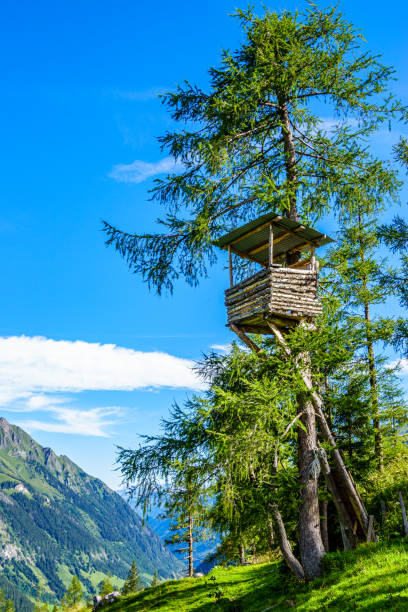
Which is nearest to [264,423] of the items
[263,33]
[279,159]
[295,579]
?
[295,579]

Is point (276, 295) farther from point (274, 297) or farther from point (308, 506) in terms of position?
point (308, 506)

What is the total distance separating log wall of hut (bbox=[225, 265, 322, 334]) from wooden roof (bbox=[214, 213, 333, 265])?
4.50 ft

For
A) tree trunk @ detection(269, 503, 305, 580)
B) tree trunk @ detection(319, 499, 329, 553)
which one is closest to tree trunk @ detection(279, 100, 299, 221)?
tree trunk @ detection(269, 503, 305, 580)

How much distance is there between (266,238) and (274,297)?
2662 millimetres

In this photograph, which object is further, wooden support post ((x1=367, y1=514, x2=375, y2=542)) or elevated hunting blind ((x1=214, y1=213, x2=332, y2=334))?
wooden support post ((x1=367, y1=514, x2=375, y2=542))

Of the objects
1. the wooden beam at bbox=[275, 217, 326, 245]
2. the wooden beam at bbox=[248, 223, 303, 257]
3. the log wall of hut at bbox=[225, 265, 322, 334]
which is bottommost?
the log wall of hut at bbox=[225, 265, 322, 334]

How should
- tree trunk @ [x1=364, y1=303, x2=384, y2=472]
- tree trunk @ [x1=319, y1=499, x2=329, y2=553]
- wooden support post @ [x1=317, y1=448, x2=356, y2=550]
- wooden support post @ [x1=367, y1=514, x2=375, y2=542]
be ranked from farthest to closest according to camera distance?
1. tree trunk @ [x1=364, y1=303, x2=384, y2=472]
2. tree trunk @ [x1=319, y1=499, x2=329, y2=553]
3. wooden support post @ [x1=317, y1=448, x2=356, y2=550]
4. wooden support post @ [x1=367, y1=514, x2=375, y2=542]

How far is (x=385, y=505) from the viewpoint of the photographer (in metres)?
14.8

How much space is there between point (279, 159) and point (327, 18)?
4.21 metres

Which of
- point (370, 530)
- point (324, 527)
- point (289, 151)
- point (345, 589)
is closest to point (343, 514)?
point (370, 530)

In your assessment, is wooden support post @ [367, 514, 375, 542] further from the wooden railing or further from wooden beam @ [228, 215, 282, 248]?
wooden beam @ [228, 215, 282, 248]

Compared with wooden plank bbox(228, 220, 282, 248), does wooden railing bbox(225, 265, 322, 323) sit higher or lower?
lower

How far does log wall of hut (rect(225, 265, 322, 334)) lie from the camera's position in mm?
12141

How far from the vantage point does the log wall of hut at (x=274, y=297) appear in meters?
12.1
